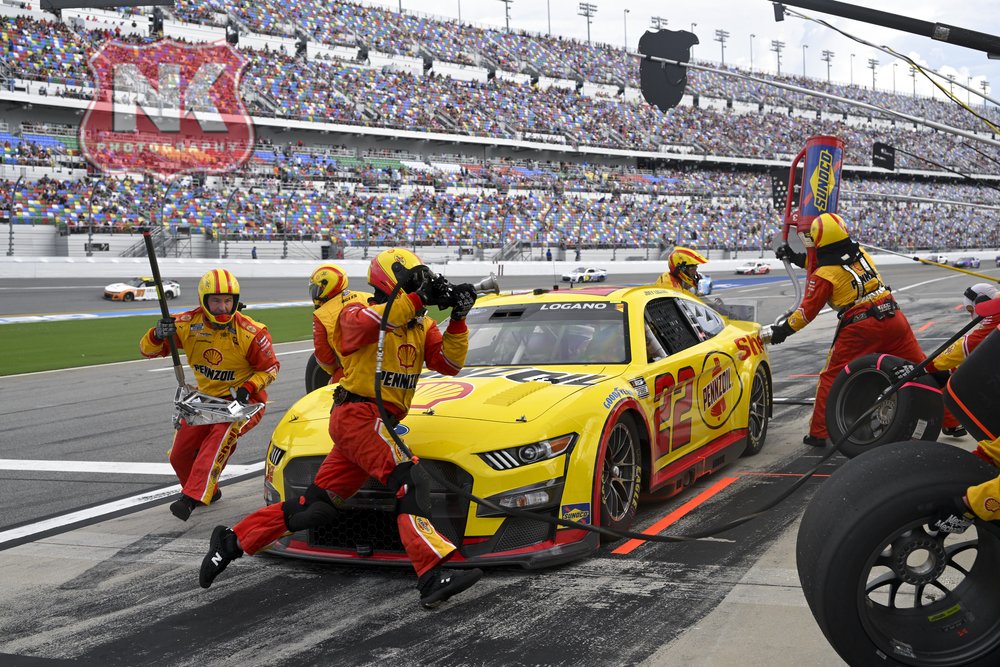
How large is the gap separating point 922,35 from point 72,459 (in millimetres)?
6930

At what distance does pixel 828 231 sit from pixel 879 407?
4.73ft

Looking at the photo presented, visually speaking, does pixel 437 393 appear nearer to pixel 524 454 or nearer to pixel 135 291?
Answer: pixel 524 454

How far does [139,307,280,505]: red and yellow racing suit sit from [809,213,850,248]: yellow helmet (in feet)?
13.8

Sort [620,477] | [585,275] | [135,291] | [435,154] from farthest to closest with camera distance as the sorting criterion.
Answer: [435,154], [585,275], [135,291], [620,477]

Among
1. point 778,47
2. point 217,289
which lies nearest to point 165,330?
point 217,289

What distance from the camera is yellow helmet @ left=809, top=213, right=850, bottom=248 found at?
7301mm

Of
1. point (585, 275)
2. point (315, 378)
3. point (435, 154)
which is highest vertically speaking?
point (435, 154)

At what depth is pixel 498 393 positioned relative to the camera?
5047mm

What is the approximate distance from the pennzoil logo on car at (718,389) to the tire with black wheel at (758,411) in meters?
0.34

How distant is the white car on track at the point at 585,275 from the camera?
4226 cm

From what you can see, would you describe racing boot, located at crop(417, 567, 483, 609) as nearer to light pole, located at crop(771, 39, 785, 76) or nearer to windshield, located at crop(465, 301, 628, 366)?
windshield, located at crop(465, 301, 628, 366)

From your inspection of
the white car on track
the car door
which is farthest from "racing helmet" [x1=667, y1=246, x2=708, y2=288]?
the white car on track

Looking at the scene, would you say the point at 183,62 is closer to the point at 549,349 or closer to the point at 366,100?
the point at 366,100

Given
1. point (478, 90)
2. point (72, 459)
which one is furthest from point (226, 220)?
point (72, 459)
